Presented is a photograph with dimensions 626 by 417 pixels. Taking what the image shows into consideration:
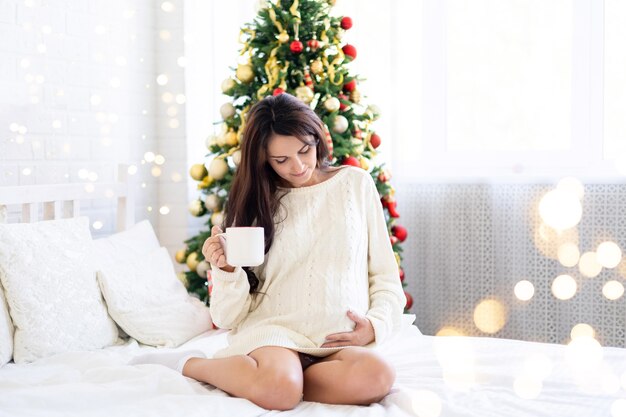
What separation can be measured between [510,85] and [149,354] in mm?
1921

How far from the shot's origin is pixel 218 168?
2.91 m

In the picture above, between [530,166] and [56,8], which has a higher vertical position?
[56,8]

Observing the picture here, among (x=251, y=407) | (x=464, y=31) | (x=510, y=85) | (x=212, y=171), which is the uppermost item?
(x=464, y=31)

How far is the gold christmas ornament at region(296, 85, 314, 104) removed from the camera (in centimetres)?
273

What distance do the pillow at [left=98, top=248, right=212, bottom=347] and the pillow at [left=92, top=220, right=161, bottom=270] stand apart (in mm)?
24

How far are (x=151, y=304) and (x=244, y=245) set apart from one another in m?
0.86

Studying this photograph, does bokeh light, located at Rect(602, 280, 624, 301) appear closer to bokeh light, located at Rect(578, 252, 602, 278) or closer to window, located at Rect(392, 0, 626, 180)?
bokeh light, located at Rect(578, 252, 602, 278)

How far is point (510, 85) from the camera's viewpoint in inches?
125

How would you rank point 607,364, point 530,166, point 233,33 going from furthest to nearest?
1. point 233,33
2. point 530,166
3. point 607,364

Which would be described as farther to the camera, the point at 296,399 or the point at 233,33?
the point at 233,33

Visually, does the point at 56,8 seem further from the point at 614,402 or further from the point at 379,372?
the point at 614,402

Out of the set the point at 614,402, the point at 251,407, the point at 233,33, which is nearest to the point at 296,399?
the point at 251,407

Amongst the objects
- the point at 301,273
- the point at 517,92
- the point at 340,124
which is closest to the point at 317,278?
the point at 301,273

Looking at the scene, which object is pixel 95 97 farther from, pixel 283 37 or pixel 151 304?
pixel 151 304
